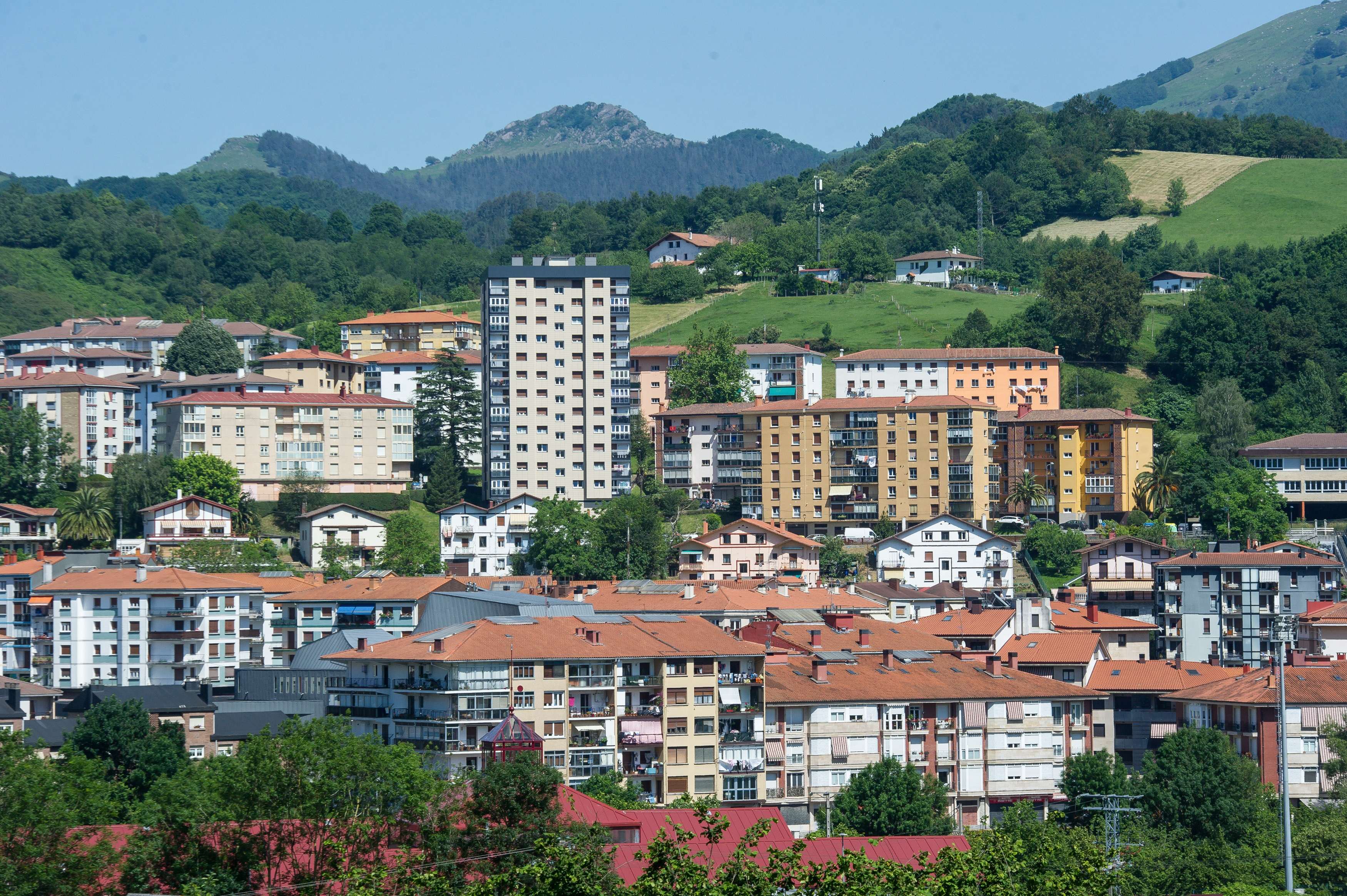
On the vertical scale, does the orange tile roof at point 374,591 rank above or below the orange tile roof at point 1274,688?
above

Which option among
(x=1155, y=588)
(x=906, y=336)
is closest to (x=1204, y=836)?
(x=1155, y=588)

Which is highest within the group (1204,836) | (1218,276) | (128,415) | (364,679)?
(1218,276)

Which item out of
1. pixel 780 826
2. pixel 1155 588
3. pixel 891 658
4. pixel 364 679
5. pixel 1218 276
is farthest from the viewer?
pixel 1218 276

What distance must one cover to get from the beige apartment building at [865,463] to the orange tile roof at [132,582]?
47.1 meters

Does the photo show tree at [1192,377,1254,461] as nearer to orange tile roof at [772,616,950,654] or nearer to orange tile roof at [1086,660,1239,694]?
orange tile roof at [1086,660,1239,694]

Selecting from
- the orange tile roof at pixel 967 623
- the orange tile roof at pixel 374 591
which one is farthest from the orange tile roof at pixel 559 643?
the orange tile roof at pixel 967 623

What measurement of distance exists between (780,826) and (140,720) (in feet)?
103

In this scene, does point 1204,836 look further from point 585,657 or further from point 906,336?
point 906,336

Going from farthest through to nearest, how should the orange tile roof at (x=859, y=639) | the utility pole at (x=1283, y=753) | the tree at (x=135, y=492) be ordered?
the tree at (x=135, y=492), the orange tile roof at (x=859, y=639), the utility pole at (x=1283, y=753)

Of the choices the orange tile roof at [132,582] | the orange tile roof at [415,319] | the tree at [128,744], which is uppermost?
the orange tile roof at [415,319]

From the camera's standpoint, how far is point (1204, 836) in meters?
71.6

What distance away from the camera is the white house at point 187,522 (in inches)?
4838

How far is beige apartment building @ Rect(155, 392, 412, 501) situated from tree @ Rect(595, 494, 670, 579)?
22.9 metres

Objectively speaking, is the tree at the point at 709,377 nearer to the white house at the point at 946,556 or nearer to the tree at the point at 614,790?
the white house at the point at 946,556
